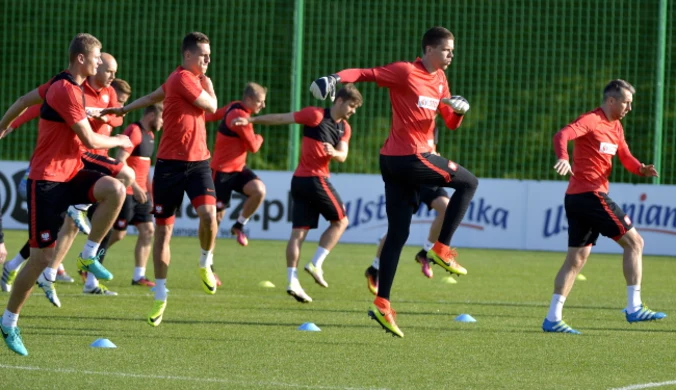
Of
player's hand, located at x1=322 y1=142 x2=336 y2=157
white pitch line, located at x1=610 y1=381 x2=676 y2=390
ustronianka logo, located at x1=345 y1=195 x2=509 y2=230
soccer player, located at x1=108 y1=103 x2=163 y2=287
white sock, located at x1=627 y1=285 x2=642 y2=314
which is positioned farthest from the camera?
ustronianka logo, located at x1=345 y1=195 x2=509 y2=230

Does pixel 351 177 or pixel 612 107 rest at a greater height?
pixel 612 107

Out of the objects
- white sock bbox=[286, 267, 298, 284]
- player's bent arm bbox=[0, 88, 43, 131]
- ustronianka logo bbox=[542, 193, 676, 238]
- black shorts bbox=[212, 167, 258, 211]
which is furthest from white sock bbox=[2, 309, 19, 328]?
ustronianka logo bbox=[542, 193, 676, 238]

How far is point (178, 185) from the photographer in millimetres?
9820

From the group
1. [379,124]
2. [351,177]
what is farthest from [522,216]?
[379,124]

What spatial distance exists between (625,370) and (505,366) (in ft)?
2.44

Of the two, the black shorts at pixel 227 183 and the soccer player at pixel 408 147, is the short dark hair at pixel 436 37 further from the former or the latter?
the black shorts at pixel 227 183

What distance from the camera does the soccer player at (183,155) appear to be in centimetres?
974

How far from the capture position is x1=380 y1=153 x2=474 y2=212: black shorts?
29.5 ft

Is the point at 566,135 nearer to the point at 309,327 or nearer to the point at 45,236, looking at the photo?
the point at 309,327

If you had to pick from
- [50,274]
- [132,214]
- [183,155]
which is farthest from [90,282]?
[183,155]

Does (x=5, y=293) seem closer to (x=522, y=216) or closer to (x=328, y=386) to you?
(x=328, y=386)

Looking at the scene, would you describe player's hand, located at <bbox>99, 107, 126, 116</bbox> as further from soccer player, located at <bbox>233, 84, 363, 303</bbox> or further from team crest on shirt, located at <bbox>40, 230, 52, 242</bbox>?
soccer player, located at <bbox>233, 84, 363, 303</bbox>

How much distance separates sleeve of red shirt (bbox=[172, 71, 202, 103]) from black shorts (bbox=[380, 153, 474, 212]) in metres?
1.59

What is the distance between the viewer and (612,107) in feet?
33.0
